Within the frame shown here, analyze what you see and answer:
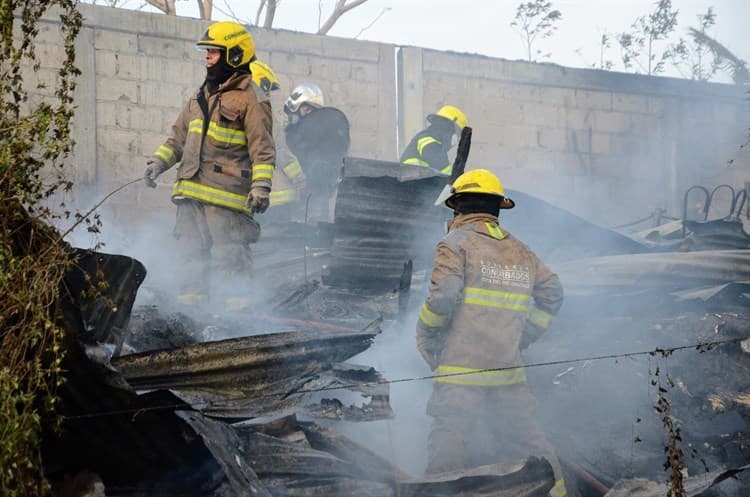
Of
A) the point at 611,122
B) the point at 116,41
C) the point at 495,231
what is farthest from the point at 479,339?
the point at 611,122

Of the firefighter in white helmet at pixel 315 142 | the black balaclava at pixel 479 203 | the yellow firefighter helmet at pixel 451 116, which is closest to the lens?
the black balaclava at pixel 479 203

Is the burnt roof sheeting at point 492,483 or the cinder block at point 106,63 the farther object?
the cinder block at point 106,63

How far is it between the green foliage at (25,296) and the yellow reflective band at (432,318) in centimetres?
193

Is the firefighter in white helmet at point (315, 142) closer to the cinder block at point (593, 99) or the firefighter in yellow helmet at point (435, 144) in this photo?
the firefighter in yellow helmet at point (435, 144)

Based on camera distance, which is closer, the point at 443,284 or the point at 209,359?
the point at 209,359

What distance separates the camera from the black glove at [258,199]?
17.6ft

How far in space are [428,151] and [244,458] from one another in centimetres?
563

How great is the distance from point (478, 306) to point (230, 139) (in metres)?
2.34

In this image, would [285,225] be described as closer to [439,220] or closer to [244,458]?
[439,220]

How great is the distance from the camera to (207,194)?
221 inches

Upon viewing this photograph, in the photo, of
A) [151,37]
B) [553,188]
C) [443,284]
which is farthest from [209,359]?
[553,188]

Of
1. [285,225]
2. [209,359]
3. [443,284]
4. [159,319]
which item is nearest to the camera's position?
[209,359]

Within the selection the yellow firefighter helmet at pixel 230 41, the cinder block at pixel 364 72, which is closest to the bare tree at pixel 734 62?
the cinder block at pixel 364 72

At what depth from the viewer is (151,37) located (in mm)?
10633
